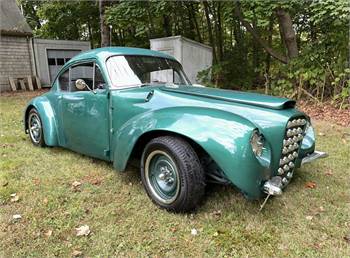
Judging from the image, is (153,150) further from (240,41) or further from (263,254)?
(240,41)

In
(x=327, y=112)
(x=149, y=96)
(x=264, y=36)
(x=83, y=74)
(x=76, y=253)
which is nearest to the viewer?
(x=76, y=253)

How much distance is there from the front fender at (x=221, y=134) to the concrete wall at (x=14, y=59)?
13.9 metres

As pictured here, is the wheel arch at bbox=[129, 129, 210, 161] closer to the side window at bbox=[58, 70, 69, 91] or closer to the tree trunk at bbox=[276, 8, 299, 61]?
the side window at bbox=[58, 70, 69, 91]

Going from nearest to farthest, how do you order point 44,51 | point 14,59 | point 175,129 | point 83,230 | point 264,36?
point 83,230 → point 175,129 → point 264,36 → point 14,59 → point 44,51

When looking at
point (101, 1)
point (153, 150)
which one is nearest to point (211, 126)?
point (153, 150)

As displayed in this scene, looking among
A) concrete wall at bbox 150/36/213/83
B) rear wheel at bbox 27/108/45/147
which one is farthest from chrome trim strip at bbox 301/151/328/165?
concrete wall at bbox 150/36/213/83

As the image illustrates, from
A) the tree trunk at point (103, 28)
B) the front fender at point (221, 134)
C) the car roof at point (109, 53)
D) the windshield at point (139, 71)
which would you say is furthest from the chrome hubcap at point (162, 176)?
the tree trunk at point (103, 28)

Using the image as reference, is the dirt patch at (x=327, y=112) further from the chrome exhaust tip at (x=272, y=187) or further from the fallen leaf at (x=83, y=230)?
the fallen leaf at (x=83, y=230)

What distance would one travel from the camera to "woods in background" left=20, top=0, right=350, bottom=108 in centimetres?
764

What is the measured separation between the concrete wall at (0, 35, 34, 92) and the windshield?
12711 mm

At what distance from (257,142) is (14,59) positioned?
15.1m

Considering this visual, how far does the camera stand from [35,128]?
5.06 m

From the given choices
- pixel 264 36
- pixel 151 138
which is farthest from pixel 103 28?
pixel 151 138

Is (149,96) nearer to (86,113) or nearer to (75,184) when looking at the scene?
(86,113)
